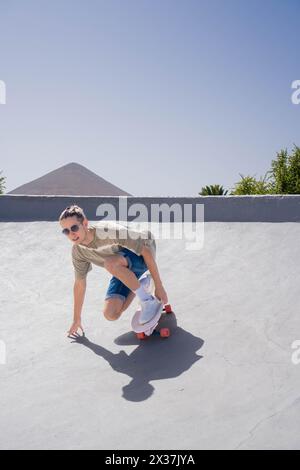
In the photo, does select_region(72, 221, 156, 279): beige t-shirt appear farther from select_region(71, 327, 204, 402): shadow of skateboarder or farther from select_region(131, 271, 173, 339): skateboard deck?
select_region(71, 327, 204, 402): shadow of skateboarder

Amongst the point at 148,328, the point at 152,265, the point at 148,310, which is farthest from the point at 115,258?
the point at 148,328

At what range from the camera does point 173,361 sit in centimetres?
289

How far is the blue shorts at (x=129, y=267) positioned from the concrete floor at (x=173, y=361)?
11.4 inches

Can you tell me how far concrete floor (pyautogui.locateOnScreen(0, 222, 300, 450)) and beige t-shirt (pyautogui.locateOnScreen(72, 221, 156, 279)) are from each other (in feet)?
2.00

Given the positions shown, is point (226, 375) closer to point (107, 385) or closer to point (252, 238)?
point (107, 385)

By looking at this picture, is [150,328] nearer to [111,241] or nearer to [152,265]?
[152,265]

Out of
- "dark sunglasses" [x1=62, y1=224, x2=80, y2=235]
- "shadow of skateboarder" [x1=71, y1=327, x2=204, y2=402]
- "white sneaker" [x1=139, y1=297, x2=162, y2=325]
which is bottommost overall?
"shadow of skateboarder" [x1=71, y1=327, x2=204, y2=402]

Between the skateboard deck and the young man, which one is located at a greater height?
the young man

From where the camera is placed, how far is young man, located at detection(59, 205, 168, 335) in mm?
3162

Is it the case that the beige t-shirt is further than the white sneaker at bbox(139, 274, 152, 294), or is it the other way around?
the white sneaker at bbox(139, 274, 152, 294)

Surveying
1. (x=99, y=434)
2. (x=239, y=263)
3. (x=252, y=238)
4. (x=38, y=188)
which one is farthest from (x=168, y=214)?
(x=38, y=188)

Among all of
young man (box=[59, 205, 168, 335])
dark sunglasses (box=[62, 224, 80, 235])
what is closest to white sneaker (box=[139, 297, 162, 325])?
young man (box=[59, 205, 168, 335])

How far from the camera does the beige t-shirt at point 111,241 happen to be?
3246mm

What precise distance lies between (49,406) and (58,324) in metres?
1.20
